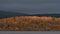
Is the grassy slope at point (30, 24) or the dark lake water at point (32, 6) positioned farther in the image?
the grassy slope at point (30, 24)

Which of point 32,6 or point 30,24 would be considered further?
point 30,24

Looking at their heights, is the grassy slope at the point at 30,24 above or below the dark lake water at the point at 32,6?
below

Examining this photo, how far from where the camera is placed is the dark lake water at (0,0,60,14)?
51.7 inches

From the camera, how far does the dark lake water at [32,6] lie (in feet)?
4.31

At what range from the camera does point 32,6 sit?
134cm

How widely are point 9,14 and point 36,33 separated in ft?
1.32

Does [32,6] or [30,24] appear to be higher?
[32,6]

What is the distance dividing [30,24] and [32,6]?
0.34m

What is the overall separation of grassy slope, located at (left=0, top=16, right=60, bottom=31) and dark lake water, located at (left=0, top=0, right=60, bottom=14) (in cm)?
22

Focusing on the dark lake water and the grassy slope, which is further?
the grassy slope

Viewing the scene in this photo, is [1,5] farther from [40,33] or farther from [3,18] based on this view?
[40,33]

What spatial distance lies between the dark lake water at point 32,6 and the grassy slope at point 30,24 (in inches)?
8.5

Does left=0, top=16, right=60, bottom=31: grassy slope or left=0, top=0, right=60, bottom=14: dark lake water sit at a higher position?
left=0, top=0, right=60, bottom=14: dark lake water

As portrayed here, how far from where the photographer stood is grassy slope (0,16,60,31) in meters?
1.56
